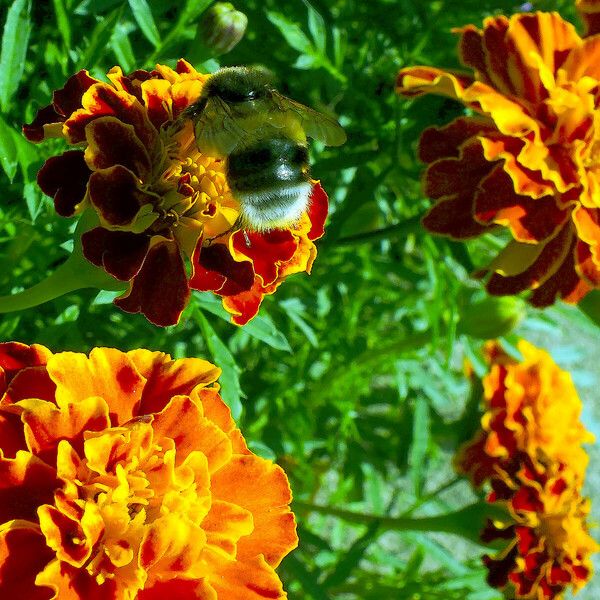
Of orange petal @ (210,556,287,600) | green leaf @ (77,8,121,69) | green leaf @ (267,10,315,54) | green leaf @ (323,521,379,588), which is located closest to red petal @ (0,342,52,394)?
orange petal @ (210,556,287,600)

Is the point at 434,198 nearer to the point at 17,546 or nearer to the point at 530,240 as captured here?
the point at 530,240

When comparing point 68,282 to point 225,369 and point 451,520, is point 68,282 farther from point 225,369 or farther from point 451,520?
point 451,520

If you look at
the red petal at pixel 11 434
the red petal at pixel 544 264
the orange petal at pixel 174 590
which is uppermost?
the red petal at pixel 11 434

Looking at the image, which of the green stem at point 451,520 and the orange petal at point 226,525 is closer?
the orange petal at point 226,525

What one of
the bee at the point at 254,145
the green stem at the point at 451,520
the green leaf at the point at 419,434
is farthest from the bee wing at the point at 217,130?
the green leaf at the point at 419,434

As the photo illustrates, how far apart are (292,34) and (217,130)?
0.50m

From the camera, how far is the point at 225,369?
1001 mm

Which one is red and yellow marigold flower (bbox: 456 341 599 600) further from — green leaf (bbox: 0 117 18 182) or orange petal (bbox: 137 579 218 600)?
green leaf (bbox: 0 117 18 182)

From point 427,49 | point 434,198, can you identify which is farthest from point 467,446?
point 427,49

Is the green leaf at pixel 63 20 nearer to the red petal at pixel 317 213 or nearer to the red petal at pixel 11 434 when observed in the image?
the red petal at pixel 317 213

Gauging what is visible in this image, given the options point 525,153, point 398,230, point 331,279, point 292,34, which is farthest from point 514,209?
point 331,279

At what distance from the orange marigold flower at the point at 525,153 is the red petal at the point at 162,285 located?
0.37 metres

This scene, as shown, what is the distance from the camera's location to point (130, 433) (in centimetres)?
67

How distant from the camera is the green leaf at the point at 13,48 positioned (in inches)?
35.1
